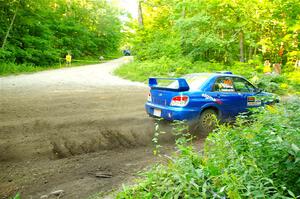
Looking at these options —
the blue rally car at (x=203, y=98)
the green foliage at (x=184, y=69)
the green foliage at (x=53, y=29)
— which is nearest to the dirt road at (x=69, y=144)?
the blue rally car at (x=203, y=98)

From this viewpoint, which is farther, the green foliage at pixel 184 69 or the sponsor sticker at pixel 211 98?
the green foliage at pixel 184 69

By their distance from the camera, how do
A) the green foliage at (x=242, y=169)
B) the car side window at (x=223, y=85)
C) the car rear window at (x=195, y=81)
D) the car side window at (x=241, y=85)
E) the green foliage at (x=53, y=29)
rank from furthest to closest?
the green foliage at (x=53, y=29) < the car side window at (x=241, y=85) < the car side window at (x=223, y=85) < the car rear window at (x=195, y=81) < the green foliage at (x=242, y=169)

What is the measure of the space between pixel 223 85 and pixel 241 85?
76 centimetres

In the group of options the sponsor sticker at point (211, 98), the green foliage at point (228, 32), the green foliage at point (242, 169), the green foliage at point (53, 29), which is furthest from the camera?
the green foliage at point (53, 29)

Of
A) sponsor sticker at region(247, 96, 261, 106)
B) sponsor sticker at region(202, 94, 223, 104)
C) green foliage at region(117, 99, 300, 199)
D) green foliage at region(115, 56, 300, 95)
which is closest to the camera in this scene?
green foliage at region(117, 99, 300, 199)

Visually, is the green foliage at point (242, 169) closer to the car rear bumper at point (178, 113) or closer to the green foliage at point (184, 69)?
the car rear bumper at point (178, 113)

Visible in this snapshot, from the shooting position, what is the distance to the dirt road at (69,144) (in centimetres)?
406

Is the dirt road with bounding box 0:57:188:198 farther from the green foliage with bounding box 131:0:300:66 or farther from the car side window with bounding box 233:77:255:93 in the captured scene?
the green foliage with bounding box 131:0:300:66

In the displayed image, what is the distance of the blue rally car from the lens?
6.29 metres

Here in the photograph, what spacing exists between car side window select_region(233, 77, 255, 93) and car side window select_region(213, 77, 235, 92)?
169 millimetres

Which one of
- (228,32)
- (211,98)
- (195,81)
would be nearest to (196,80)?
(195,81)

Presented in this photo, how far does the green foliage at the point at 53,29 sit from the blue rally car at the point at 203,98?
16864 millimetres

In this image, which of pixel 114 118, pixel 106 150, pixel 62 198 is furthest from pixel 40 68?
pixel 62 198

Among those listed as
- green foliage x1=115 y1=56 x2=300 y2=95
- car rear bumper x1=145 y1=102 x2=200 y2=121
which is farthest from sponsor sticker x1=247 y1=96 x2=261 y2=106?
green foliage x1=115 y1=56 x2=300 y2=95
